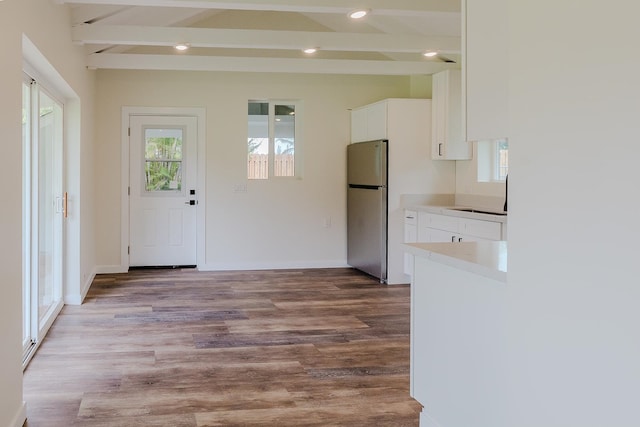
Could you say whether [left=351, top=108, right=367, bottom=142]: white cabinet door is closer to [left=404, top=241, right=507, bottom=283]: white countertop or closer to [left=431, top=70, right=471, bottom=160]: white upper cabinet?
[left=431, top=70, right=471, bottom=160]: white upper cabinet

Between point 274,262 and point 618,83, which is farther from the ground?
point 618,83

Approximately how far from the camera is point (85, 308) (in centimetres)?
556

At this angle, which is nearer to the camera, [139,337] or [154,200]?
[139,337]

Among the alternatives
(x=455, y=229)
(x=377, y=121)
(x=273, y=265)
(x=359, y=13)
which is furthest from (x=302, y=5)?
(x=273, y=265)

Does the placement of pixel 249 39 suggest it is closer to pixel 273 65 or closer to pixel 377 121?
pixel 273 65

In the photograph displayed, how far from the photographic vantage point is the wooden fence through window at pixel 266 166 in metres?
8.09

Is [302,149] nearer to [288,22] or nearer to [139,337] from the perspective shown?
[288,22]

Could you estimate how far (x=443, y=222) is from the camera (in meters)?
6.14

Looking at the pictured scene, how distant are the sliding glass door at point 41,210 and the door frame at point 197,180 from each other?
220cm

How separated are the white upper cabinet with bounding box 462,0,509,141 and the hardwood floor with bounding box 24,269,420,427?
1.51m

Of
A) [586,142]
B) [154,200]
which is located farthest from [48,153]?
[586,142]

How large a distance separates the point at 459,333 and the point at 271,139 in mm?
5960

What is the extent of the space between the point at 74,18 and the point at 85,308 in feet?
8.22

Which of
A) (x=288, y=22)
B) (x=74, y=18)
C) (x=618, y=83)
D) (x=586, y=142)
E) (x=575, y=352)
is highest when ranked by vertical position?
(x=288, y=22)
